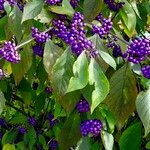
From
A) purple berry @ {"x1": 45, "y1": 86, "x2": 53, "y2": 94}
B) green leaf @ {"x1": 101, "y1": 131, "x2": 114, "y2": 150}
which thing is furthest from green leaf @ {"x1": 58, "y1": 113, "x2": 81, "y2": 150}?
purple berry @ {"x1": 45, "y1": 86, "x2": 53, "y2": 94}

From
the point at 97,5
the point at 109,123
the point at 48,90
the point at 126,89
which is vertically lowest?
the point at 48,90

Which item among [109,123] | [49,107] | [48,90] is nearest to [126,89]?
[109,123]

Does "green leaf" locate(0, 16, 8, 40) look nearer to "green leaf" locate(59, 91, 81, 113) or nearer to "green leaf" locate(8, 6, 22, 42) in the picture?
"green leaf" locate(8, 6, 22, 42)

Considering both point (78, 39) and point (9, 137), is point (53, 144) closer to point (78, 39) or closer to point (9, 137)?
point (9, 137)

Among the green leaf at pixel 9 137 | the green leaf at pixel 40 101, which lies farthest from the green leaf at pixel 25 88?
the green leaf at pixel 9 137

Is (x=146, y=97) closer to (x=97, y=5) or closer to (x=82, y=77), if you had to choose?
(x=82, y=77)

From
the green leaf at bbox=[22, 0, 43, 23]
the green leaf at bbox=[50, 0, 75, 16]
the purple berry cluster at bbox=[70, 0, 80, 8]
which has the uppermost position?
the green leaf at bbox=[22, 0, 43, 23]

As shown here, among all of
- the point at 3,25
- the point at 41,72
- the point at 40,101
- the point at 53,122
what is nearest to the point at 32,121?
the point at 53,122
